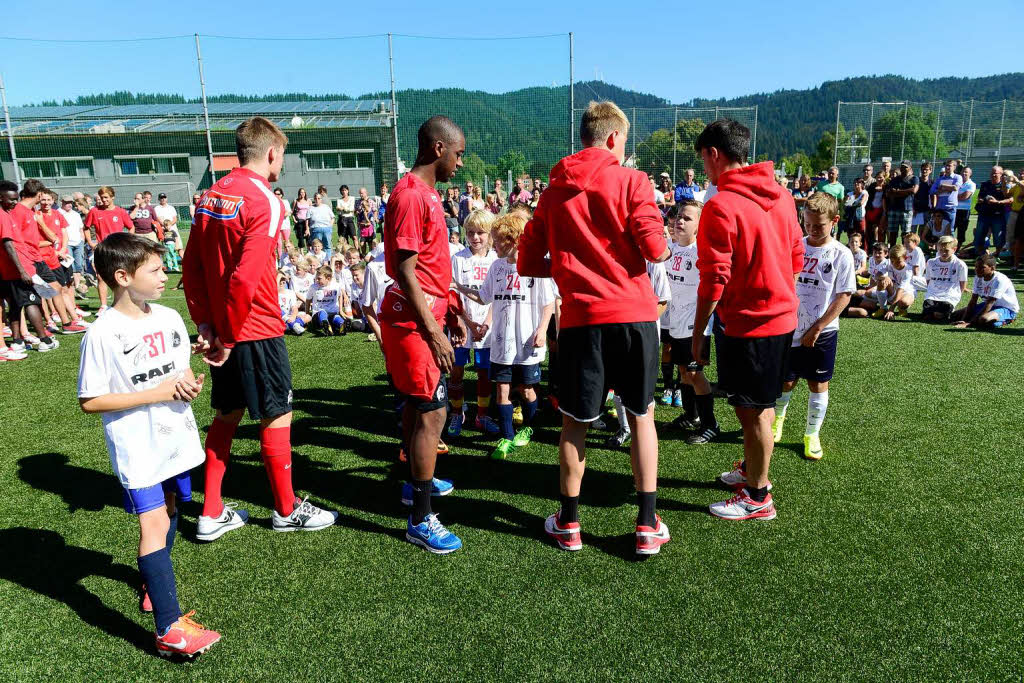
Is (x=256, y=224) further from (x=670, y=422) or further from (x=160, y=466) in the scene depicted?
(x=670, y=422)

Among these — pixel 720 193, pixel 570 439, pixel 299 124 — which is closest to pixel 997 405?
pixel 720 193

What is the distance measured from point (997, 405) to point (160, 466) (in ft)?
20.5

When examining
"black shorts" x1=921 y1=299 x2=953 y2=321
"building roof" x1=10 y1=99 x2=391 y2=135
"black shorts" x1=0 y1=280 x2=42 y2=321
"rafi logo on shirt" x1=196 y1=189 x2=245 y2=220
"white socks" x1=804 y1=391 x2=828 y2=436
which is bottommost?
"black shorts" x1=921 y1=299 x2=953 y2=321

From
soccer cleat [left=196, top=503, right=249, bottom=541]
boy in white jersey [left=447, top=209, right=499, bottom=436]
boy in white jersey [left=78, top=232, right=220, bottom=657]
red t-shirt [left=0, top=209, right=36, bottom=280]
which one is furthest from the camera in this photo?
red t-shirt [left=0, top=209, right=36, bottom=280]

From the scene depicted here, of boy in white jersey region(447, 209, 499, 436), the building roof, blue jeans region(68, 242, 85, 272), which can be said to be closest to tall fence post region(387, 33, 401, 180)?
the building roof

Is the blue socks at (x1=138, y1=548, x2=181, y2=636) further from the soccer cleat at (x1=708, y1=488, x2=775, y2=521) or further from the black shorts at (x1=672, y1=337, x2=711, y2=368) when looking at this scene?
the black shorts at (x1=672, y1=337, x2=711, y2=368)

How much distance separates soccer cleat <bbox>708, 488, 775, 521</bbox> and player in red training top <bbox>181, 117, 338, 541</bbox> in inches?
91.9

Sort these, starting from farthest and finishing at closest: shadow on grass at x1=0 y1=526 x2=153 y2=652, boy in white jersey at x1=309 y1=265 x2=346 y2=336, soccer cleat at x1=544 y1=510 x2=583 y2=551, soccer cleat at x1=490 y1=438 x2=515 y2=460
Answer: boy in white jersey at x1=309 y1=265 x2=346 y2=336 < soccer cleat at x1=490 y1=438 x2=515 y2=460 < soccer cleat at x1=544 y1=510 x2=583 y2=551 < shadow on grass at x1=0 y1=526 x2=153 y2=652

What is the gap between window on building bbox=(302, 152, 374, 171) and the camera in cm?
3500

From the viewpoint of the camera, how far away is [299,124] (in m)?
34.8

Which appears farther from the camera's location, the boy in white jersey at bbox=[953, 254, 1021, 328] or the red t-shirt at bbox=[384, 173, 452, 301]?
the boy in white jersey at bbox=[953, 254, 1021, 328]

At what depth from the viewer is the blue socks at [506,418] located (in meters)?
4.82

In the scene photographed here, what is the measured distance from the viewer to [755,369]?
340 centimetres

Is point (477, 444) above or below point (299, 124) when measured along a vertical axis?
below
